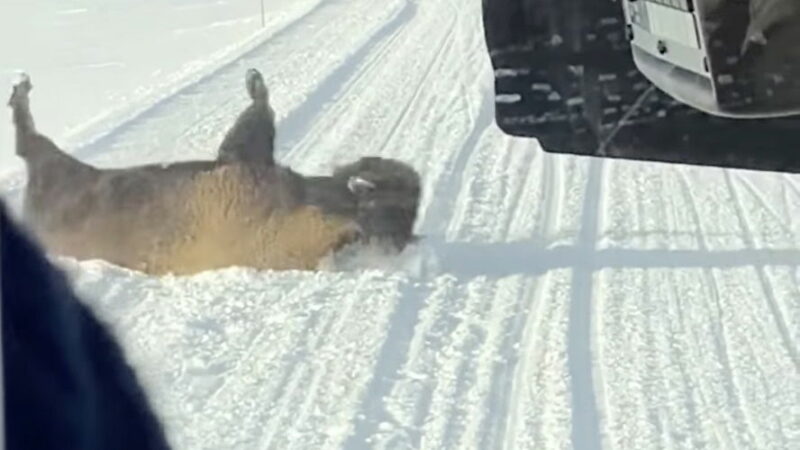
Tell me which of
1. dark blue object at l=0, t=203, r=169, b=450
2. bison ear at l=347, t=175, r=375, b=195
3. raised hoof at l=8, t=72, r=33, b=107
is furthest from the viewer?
bison ear at l=347, t=175, r=375, b=195

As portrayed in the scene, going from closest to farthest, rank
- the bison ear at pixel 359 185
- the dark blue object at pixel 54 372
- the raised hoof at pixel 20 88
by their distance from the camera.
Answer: the dark blue object at pixel 54 372 → the raised hoof at pixel 20 88 → the bison ear at pixel 359 185

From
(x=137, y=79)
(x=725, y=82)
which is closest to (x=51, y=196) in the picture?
(x=137, y=79)

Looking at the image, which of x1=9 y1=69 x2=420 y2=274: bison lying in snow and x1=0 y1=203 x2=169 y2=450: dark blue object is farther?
x1=9 y1=69 x2=420 y2=274: bison lying in snow

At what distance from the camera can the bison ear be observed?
1.10m

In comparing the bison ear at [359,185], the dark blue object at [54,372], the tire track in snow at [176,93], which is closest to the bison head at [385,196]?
the bison ear at [359,185]

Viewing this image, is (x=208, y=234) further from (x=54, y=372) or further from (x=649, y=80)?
(x=54, y=372)

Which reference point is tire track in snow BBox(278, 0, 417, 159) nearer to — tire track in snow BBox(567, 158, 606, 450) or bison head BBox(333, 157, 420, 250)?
bison head BBox(333, 157, 420, 250)

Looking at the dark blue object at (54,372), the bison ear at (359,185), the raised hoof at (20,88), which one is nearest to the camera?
the dark blue object at (54,372)

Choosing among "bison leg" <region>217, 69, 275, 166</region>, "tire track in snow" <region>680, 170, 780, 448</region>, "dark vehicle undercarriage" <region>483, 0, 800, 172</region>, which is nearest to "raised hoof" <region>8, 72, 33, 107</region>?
"bison leg" <region>217, 69, 275, 166</region>

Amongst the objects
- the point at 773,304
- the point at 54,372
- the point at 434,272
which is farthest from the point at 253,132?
the point at 54,372

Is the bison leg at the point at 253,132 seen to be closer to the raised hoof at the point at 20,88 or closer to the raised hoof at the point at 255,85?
the raised hoof at the point at 255,85

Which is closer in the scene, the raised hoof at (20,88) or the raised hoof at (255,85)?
the raised hoof at (20,88)

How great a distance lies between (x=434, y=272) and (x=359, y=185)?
3.3 inches

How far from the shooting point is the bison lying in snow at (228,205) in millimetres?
1047
